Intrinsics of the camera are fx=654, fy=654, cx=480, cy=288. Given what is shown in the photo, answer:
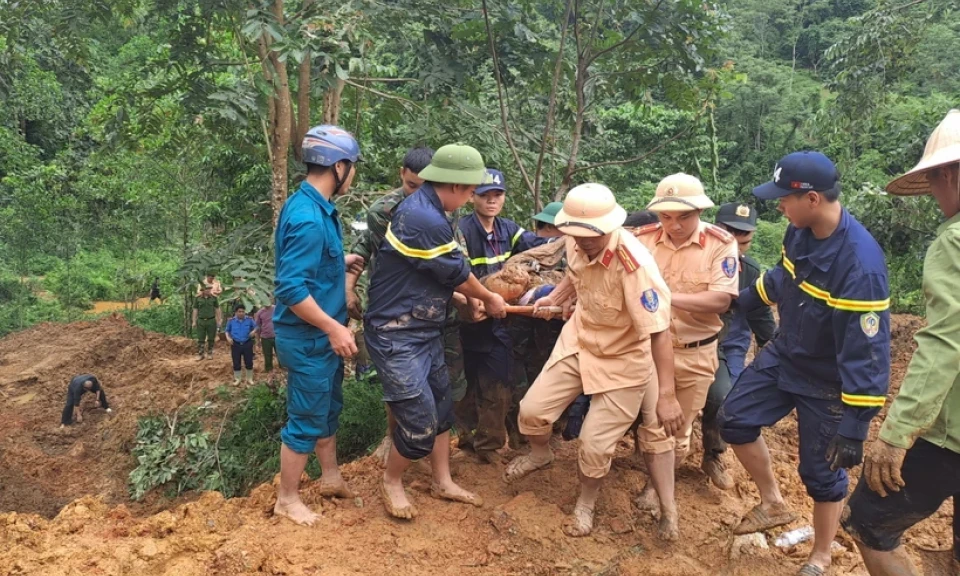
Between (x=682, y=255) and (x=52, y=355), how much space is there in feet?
47.7

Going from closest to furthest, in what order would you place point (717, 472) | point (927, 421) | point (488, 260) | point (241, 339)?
point (927, 421) < point (717, 472) < point (488, 260) < point (241, 339)

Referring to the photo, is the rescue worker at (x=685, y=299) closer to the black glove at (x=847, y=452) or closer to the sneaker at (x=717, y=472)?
the sneaker at (x=717, y=472)

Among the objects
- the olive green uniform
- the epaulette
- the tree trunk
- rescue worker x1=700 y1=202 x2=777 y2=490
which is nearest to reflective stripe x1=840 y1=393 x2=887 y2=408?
the epaulette

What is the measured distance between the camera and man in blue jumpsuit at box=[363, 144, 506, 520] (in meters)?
3.25

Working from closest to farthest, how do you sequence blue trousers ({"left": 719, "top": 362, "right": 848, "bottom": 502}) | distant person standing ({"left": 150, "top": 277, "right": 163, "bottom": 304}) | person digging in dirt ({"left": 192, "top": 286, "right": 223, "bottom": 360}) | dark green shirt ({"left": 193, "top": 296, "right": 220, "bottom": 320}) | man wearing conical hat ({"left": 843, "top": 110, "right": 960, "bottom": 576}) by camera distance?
man wearing conical hat ({"left": 843, "top": 110, "right": 960, "bottom": 576}) → blue trousers ({"left": 719, "top": 362, "right": 848, "bottom": 502}) → dark green shirt ({"left": 193, "top": 296, "right": 220, "bottom": 320}) → person digging in dirt ({"left": 192, "top": 286, "right": 223, "bottom": 360}) → distant person standing ({"left": 150, "top": 277, "right": 163, "bottom": 304})

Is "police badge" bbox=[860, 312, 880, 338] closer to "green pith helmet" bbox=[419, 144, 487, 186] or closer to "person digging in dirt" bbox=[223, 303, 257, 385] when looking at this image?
"green pith helmet" bbox=[419, 144, 487, 186]

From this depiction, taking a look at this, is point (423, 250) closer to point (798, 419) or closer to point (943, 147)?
point (798, 419)

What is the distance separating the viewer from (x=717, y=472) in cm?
412

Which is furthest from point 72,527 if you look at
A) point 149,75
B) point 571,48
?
point 571,48

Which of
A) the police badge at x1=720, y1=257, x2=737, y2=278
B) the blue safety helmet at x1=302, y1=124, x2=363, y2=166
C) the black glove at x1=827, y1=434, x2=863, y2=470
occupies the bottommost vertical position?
the black glove at x1=827, y1=434, x2=863, y2=470

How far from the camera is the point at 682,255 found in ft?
12.2

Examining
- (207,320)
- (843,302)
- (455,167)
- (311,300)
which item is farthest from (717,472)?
(207,320)

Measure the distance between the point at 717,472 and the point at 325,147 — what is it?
3.06 m

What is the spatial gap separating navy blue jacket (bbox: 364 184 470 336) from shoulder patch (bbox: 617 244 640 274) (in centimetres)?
77
